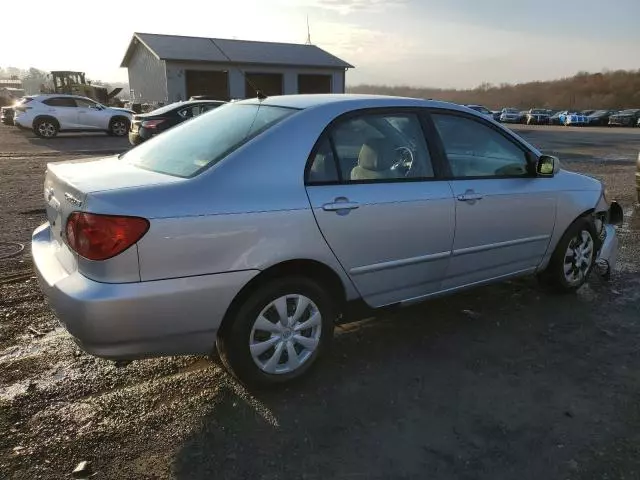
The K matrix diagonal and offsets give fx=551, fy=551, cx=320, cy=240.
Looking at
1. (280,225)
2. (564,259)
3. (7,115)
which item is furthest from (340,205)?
(7,115)

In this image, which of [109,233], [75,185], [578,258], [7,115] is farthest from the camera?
[7,115]

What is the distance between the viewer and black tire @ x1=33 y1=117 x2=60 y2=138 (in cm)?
2028

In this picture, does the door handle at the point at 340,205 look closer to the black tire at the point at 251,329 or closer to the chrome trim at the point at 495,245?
the black tire at the point at 251,329

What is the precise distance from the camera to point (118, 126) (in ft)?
71.2

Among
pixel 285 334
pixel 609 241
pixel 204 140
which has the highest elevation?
pixel 204 140

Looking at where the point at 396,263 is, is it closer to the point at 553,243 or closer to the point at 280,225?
the point at 280,225

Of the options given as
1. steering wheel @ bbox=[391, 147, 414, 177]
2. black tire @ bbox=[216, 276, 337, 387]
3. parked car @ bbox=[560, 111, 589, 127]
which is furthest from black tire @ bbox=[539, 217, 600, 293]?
parked car @ bbox=[560, 111, 589, 127]

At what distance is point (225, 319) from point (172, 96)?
34656 millimetres

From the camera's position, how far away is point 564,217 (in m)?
4.54

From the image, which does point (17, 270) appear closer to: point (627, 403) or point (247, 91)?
point (627, 403)

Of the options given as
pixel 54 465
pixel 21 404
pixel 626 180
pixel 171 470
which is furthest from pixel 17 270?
pixel 626 180

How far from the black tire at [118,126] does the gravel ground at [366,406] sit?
1865 centimetres

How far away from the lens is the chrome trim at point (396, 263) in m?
3.38

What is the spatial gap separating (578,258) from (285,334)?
2985 mm
